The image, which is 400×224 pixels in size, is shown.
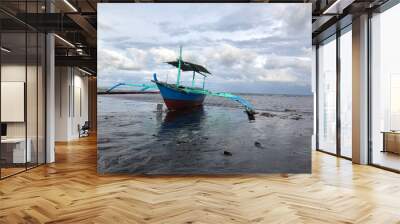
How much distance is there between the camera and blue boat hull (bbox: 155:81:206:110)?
6395 millimetres

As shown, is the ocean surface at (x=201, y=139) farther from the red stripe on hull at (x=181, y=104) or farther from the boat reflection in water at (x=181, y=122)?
the red stripe on hull at (x=181, y=104)

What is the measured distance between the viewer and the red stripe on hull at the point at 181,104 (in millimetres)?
6395

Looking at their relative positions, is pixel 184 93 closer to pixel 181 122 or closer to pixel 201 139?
pixel 181 122

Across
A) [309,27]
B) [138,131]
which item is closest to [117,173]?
[138,131]

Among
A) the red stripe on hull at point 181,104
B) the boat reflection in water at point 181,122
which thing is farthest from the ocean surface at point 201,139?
the red stripe on hull at point 181,104

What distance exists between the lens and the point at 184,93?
6.43 metres

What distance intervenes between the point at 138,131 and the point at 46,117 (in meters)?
2.66

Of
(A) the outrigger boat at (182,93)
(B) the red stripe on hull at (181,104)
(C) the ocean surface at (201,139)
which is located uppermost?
(A) the outrigger boat at (182,93)

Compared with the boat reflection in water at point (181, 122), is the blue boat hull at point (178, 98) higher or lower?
higher

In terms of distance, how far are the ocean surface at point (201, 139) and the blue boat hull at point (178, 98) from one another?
0.15 metres

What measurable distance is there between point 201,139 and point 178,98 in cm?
83

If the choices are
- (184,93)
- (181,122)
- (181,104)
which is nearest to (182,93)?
(184,93)

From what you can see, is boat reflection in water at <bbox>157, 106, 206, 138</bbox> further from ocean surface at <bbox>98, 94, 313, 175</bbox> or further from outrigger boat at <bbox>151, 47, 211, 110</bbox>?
outrigger boat at <bbox>151, 47, 211, 110</bbox>

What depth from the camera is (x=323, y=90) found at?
34.5ft
